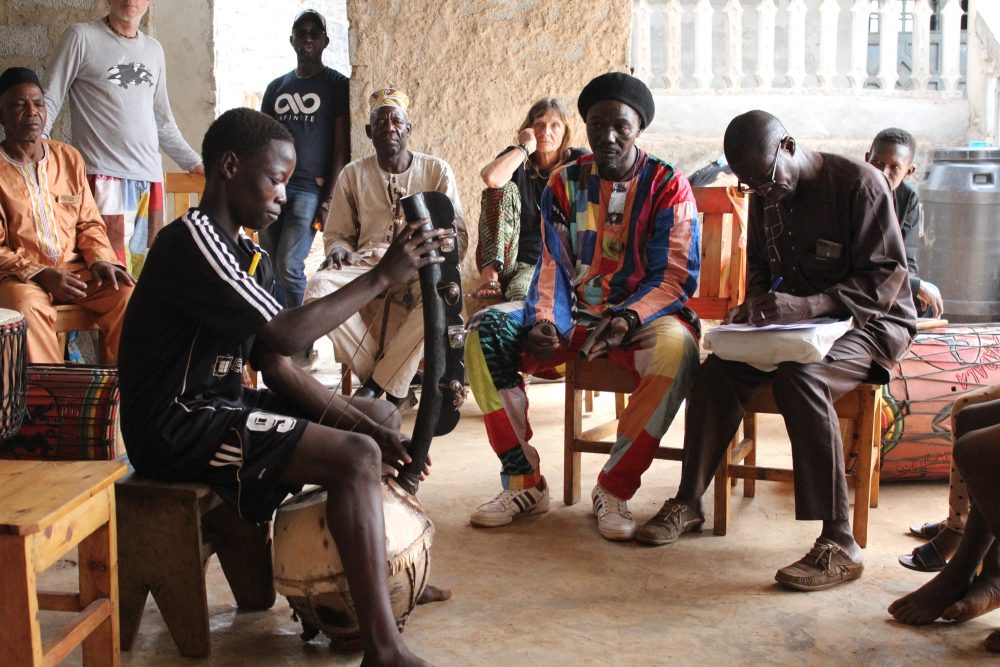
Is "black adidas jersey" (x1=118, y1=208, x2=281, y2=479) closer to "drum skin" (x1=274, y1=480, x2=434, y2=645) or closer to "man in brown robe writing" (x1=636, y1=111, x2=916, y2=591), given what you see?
"drum skin" (x1=274, y1=480, x2=434, y2=645)

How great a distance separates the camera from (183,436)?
2746mm

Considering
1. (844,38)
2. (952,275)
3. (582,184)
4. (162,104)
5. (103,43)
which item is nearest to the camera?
(582,184)

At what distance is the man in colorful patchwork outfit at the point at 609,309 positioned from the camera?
12.7ft

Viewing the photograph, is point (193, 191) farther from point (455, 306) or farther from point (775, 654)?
point (775, 654)

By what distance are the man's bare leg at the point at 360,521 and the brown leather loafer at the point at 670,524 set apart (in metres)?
1.37

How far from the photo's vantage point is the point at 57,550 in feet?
7.68

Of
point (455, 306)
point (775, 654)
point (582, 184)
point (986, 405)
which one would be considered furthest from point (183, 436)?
point (986, 405)

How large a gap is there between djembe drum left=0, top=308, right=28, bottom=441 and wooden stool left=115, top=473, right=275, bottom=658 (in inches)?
13.0

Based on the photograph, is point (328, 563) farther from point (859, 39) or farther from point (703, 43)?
point (859, 39)

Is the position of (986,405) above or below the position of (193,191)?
below

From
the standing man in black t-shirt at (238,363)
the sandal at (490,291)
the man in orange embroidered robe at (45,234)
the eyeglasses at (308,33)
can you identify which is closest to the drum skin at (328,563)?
the standing man in black t-shirt at (238,363)

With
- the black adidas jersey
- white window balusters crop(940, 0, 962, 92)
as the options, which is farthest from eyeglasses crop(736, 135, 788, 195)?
white window balusters crop(940, 0, 962, 92)

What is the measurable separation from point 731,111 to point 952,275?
366 cm

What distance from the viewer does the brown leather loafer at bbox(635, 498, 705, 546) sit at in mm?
3764
